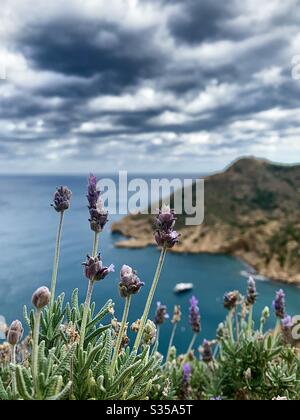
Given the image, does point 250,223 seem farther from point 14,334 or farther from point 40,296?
point 40,296

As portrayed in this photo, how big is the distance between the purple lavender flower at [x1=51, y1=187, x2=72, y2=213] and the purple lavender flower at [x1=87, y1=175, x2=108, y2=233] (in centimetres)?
31

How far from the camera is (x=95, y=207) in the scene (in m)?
1.90

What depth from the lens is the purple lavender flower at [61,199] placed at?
2.17m

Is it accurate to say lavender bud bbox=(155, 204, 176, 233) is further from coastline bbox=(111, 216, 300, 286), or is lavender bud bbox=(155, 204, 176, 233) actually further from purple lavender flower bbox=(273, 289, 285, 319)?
coastline bbox=(111, 216, 300, 286)

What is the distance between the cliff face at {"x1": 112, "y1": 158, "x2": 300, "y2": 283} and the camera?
46.1m

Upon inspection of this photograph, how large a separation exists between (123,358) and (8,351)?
1.19 m

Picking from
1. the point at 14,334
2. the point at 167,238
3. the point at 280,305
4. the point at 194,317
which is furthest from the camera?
the point at 194,317

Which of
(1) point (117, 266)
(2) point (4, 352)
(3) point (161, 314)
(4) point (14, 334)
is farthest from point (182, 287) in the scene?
(4) point (14, 334)

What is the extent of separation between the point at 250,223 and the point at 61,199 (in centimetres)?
A: 5346

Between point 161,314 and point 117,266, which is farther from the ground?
point 161,314

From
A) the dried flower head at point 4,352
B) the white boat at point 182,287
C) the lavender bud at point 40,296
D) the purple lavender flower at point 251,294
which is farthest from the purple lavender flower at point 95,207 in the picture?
the white boat at point 182,287

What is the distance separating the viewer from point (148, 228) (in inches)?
2263

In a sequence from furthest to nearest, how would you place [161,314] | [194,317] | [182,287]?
[182,287]
[194,317]
[161,314]

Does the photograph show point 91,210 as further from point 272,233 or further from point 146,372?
point 272,233
